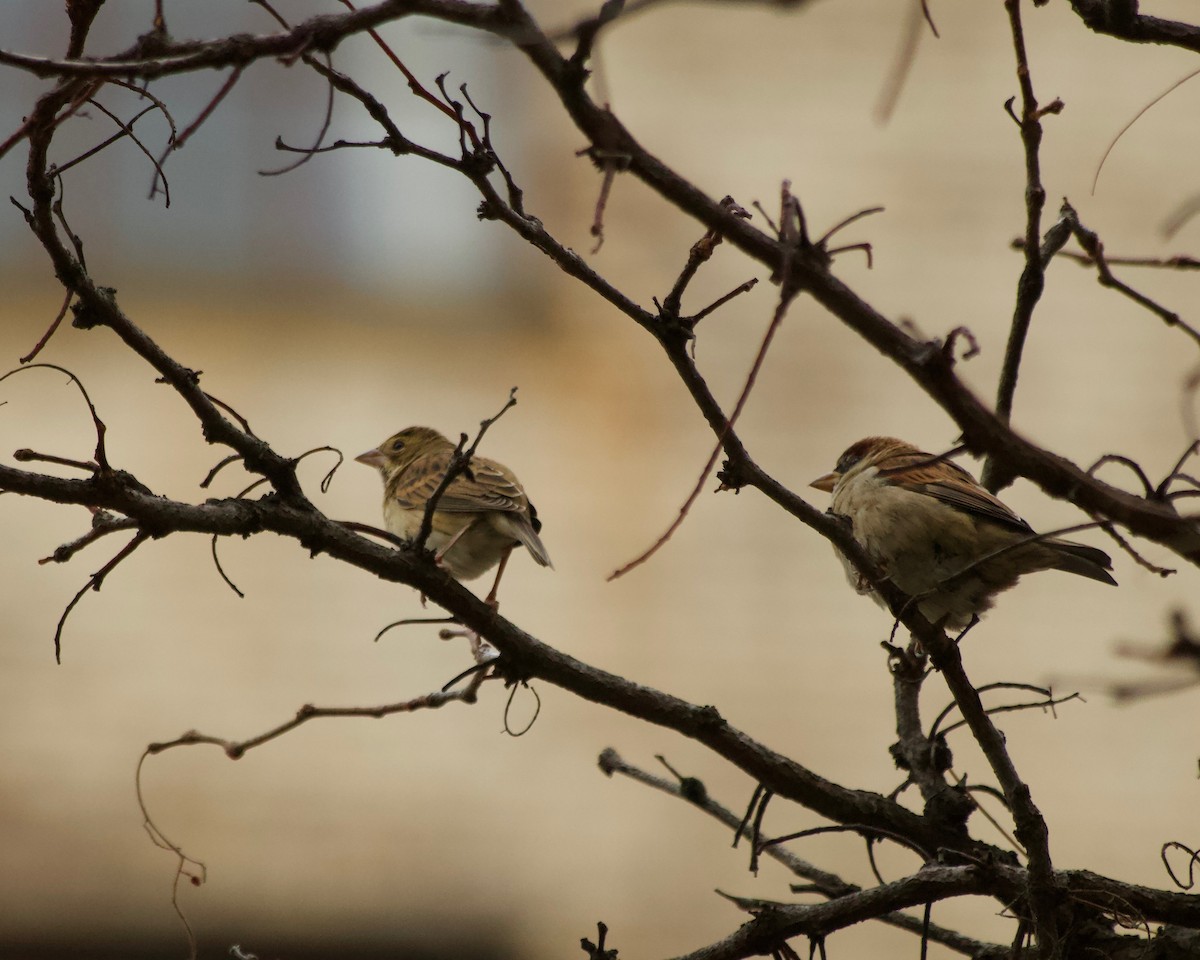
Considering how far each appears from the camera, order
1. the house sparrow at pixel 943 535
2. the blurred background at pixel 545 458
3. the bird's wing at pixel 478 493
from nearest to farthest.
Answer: the house sparrow at pixel 943 535, the bird's wing at pixel 478 493, the blurred background at pixel 545 458

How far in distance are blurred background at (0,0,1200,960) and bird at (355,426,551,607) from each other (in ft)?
4.77

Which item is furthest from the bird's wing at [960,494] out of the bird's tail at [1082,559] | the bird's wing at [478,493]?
the bird's wing at [478,493]

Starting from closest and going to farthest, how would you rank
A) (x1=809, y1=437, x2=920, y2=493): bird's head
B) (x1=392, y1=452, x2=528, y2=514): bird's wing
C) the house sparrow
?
the house sparrow
(x1=809, y1=437, x2=920, y2=493): bird's head
(x1=392, y1=452, x2=528, y2=514): bird's wing

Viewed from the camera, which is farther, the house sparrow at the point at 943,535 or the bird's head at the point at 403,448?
the bird's head at the point at 403,448

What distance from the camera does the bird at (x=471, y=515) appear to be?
17.8 feet

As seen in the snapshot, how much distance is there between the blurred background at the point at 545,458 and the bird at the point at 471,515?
1454mm

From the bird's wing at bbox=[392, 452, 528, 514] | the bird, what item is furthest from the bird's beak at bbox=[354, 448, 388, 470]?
the bird's wing at bbox=[392, 452, 528, 514]

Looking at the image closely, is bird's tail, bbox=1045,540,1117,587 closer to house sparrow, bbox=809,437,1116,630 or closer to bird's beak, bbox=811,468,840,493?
house sparrow, bbox=809,437,1116,630

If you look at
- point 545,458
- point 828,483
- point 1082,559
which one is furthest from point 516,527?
point 545,458

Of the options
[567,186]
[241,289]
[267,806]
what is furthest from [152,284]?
[267,806]

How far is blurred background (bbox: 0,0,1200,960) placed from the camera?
7.59m

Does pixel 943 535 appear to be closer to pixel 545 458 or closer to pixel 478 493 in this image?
pixel 478 493

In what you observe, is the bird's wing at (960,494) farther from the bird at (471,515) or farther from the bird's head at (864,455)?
the bird at (471,515)

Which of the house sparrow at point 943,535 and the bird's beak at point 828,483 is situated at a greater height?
the bird's beak at point 828,483
